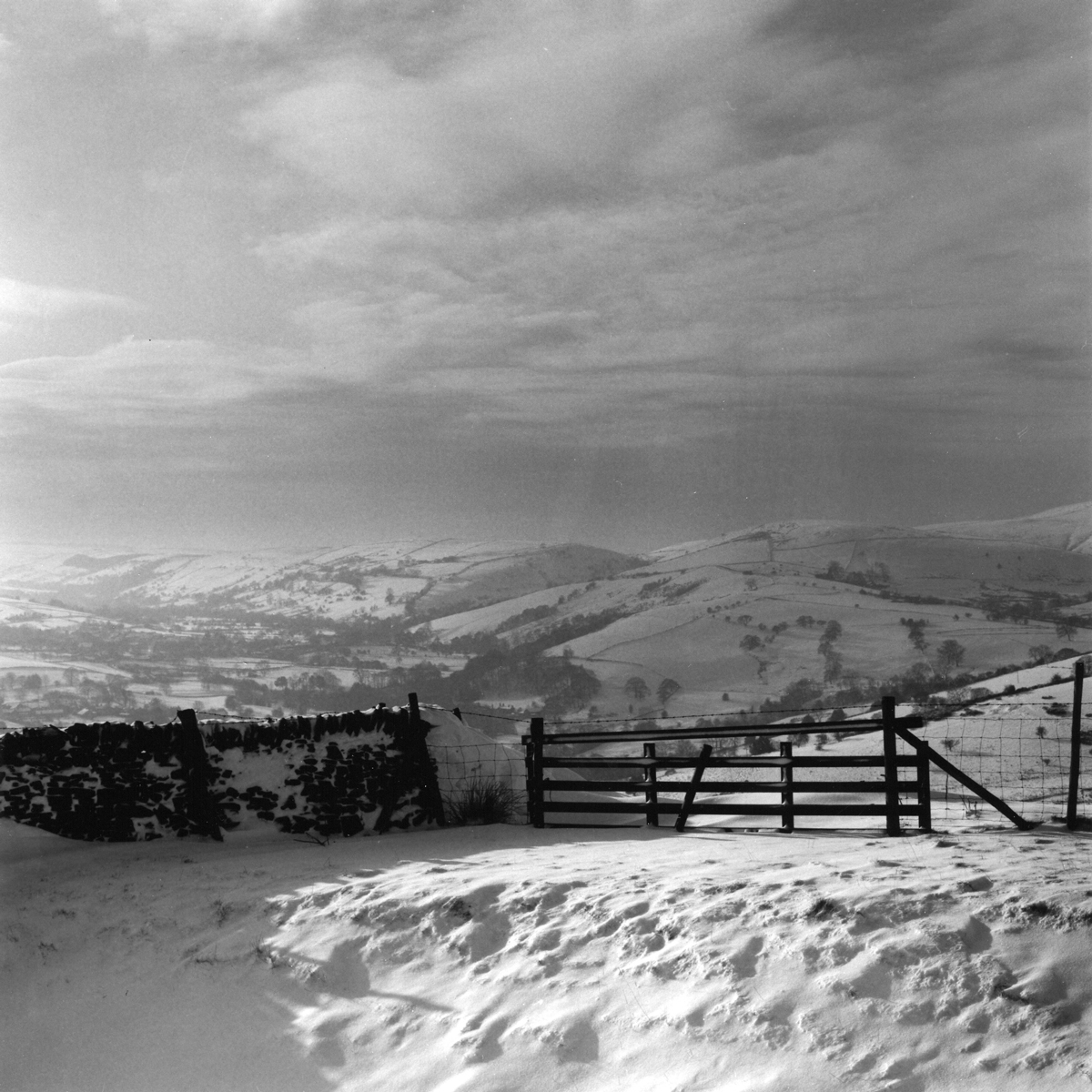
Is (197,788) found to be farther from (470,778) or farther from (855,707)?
(855,707)

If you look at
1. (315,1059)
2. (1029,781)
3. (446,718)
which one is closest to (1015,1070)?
(315,1059)

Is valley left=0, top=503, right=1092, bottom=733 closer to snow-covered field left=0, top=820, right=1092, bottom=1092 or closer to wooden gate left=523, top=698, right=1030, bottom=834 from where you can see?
wooden gate left=523, top=698, right=1030, bottom=834

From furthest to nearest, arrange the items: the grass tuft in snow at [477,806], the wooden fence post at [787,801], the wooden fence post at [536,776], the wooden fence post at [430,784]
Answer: the grass tuft in snow at [477,806] → the wooden fence post at [430,784] → the wooden fence post at [536,776] → the wooden fence post at [787,801]

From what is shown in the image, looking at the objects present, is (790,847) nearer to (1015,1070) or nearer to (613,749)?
(1015,1070)

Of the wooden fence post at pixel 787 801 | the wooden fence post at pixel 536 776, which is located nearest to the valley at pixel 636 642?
the wooden fence post at pixel 536 776

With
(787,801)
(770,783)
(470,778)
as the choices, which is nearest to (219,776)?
(470,778)

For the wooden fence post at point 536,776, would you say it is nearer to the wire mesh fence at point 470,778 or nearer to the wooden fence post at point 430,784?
the wire mesh fence at point 470,778
